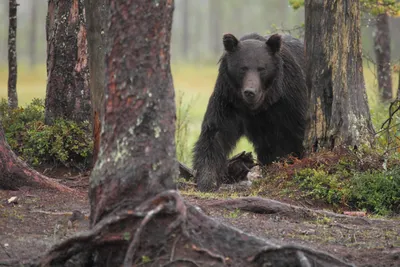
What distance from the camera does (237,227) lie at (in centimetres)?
651

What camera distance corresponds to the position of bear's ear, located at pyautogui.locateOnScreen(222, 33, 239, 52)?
33.0 ft

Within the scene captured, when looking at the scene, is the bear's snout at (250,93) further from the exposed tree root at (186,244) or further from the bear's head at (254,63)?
the exposed tree root at (186,244)

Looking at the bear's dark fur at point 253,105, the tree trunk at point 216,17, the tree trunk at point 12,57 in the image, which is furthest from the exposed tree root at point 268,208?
the tree trunk at point 216,17

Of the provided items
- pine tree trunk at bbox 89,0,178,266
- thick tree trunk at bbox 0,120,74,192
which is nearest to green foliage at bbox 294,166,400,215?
thick tree trunk at bbox 0,120,74,192

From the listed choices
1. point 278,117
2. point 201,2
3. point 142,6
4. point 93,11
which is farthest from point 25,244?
point 201,2

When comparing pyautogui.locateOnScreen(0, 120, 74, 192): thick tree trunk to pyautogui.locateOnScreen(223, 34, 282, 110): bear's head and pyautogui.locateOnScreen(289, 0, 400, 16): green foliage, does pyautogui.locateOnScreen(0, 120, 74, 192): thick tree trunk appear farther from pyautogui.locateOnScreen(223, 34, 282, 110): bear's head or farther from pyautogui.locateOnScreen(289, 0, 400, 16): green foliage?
pyautogui.locateOnScreen(289, 0, 400, 16): green foliage

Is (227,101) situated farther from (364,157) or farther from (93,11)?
(93,11)

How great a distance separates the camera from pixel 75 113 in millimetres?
10180

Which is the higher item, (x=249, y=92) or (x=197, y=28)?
(x=249, y=92)

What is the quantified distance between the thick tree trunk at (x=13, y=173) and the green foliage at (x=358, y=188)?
10.5 ft

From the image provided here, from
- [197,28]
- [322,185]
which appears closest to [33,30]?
[197,28]

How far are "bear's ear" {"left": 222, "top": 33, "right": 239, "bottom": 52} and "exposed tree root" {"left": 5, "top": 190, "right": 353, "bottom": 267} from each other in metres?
5.23

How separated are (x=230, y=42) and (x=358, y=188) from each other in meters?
2.81

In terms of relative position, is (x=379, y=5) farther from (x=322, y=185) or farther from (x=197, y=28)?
(x=197, y=28)
